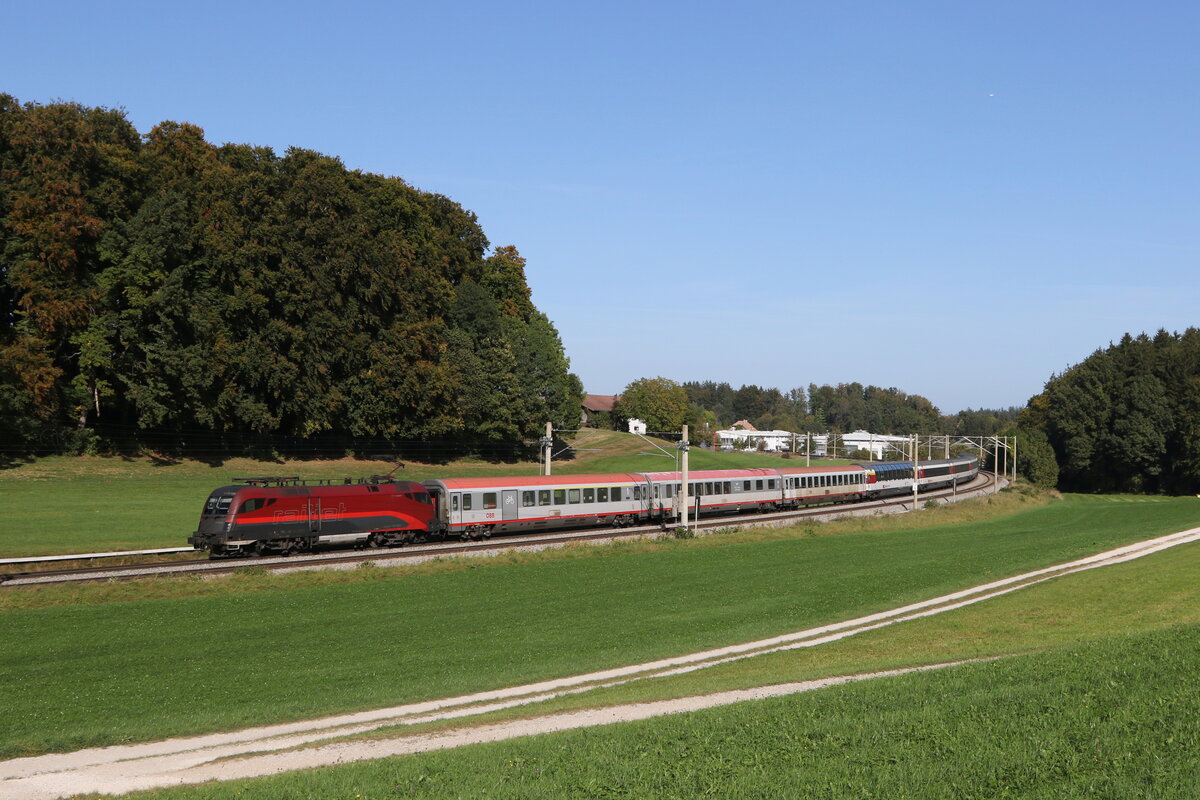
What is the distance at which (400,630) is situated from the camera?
2739cm

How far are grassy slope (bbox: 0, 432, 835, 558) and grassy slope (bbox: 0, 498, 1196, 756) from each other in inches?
531

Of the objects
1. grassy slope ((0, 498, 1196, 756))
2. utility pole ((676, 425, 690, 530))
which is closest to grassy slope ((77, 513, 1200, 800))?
grassy slope ((0, 498, 1196, 756))

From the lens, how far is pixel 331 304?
241ft

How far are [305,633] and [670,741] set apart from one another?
17.0m

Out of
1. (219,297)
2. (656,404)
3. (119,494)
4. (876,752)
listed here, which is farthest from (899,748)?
(656,404)

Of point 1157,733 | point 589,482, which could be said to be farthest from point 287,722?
point 589,482

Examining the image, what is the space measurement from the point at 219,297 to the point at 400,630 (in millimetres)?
47614

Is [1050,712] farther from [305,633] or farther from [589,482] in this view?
[589,482]

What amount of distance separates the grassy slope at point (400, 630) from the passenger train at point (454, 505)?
18.6ft

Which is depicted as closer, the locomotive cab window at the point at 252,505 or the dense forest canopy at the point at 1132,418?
the locomotive cab window at the point at 252,505

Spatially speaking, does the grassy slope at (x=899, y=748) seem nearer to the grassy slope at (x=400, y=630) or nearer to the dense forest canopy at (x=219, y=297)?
the grassy slope at (x=400, y=630)

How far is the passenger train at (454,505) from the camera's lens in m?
38.3

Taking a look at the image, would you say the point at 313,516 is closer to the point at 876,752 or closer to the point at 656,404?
the point at 876,752

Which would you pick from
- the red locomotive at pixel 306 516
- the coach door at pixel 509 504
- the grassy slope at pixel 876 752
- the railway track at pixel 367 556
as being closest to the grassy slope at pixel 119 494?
the red locomotive at pixel 306 516
